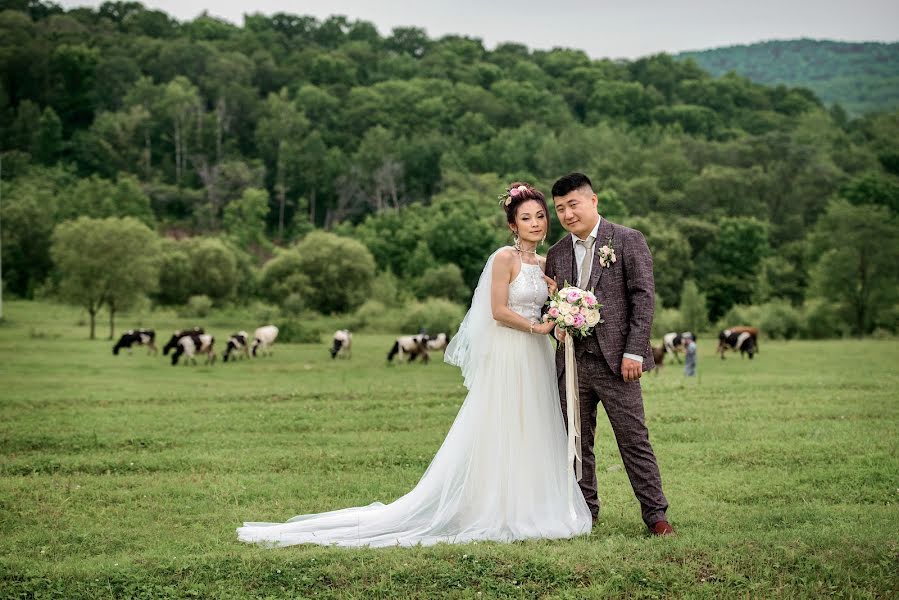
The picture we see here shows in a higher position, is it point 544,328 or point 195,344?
point 544,328

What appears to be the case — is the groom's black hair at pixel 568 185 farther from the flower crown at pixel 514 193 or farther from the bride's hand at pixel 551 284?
the bride's hand at pixel 551 284

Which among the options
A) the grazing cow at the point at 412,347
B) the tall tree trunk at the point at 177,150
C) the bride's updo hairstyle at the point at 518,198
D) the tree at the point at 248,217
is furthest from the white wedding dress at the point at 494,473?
the tall tree trunk at the point at 177,150

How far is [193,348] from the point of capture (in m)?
31.8

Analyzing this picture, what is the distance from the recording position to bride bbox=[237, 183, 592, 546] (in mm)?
7656

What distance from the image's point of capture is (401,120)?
120m

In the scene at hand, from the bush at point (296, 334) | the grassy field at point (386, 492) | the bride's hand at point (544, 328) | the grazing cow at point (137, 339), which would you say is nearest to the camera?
the grassy field at point (386, 492)

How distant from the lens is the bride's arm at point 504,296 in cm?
787

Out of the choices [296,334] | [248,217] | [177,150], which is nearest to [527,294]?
[296,334]

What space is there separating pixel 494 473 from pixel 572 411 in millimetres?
819

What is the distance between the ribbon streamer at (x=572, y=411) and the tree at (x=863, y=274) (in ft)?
A: 172

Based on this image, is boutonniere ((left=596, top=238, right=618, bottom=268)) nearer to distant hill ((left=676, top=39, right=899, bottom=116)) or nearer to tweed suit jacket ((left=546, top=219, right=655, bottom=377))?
tweed suit jacket ((left=546, top=219, right=655, bottom=377))

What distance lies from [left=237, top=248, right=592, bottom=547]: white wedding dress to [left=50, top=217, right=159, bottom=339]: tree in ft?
114

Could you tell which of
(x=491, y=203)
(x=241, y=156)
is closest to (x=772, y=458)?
(x=491, y=203)

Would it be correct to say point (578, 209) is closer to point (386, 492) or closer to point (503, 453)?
point (503, 453)
